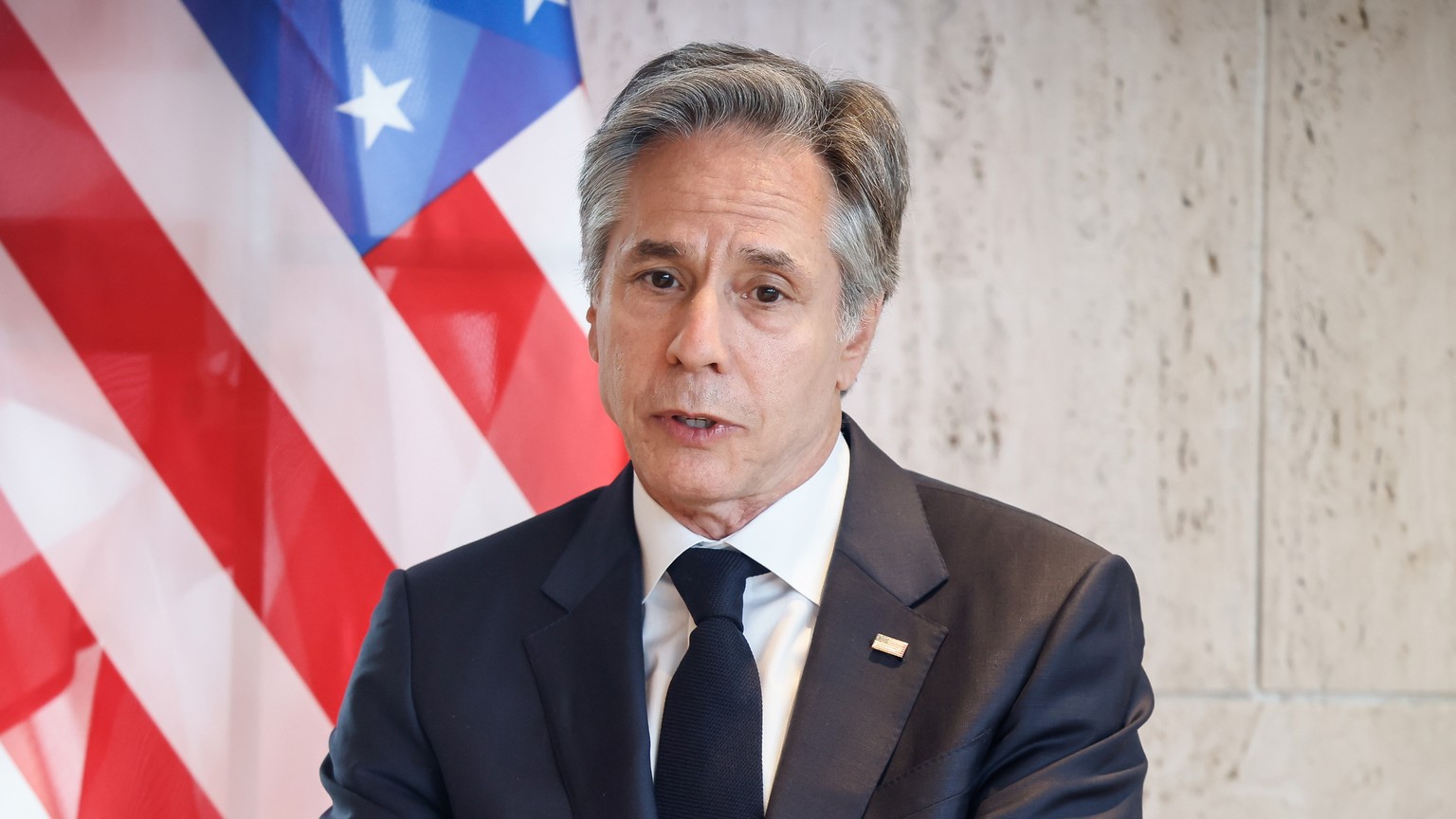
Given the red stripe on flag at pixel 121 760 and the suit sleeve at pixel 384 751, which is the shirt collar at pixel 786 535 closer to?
the suit sleeve at pixel 384 751

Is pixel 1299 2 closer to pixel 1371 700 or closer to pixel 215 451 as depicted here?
pixel 1371 700

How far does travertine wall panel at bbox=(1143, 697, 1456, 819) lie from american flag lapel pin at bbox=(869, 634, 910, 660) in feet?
4.44

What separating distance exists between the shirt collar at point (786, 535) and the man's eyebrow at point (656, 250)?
1.18ft

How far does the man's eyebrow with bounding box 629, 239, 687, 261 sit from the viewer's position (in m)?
1.75

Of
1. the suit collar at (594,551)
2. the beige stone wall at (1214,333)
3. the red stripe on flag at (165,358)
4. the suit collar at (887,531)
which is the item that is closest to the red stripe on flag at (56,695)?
the red stripe on flag at (165,358)

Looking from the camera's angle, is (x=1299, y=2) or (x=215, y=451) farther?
(x=1299, y=2)

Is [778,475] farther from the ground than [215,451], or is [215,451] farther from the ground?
[215,451]

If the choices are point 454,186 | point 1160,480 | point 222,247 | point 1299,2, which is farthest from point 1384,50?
point 222,247

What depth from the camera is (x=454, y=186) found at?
8.39ft

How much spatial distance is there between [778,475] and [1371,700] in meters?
1.79

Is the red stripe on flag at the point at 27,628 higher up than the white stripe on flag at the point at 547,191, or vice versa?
the white stripe on flag at the point at 547,191

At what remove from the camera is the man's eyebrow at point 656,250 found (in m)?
1.75

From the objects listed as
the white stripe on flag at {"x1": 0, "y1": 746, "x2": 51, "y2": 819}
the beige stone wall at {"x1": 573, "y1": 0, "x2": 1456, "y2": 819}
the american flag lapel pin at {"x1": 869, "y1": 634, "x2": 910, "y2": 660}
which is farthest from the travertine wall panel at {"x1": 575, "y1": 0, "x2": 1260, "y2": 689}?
the white stripe on flag at {"x1": 0, "y1": 746, "x2": 51, "y2": 819}

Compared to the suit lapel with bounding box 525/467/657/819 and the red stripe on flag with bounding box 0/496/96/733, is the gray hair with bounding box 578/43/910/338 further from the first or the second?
the red stripe on flag with bounding box 0/496/96/733
